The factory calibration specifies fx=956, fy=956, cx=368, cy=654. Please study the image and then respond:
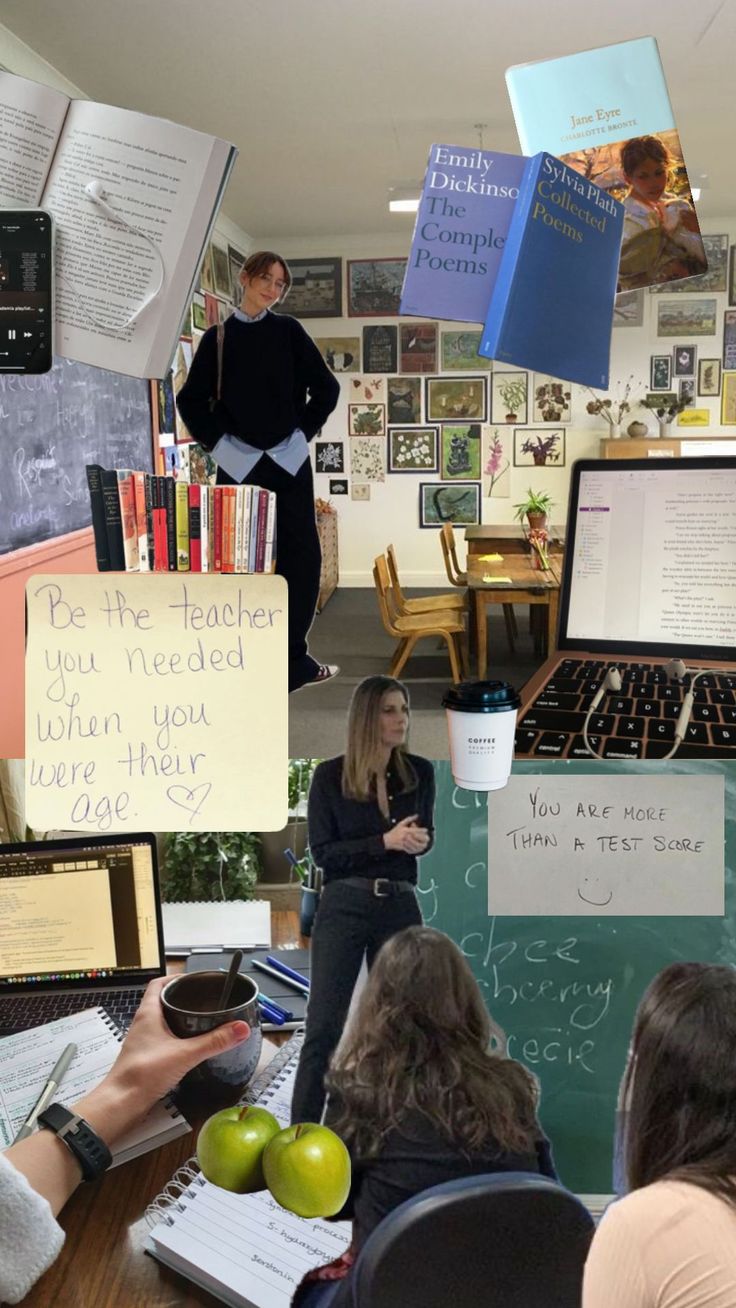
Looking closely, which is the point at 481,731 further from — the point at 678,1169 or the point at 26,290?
the point at 26,290

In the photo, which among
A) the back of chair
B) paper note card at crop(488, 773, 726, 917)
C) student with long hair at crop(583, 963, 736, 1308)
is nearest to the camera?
student with long hair at crop(583, 963, 736, 1308)

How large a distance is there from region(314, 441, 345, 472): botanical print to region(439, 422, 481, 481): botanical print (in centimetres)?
10

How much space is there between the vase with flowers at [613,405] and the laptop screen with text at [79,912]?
58cm

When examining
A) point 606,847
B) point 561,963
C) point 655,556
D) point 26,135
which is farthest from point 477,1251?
point 26,135

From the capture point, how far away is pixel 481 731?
0.82m

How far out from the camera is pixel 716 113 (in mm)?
716

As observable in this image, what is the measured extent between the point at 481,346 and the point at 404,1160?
0.67m

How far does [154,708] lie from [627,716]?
1.38 ft

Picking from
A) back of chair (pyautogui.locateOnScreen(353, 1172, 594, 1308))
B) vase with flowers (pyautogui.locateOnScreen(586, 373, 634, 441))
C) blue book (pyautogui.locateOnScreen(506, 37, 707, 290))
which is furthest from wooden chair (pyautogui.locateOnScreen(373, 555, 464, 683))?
back of chair (pyautogui.locateOnScreen(353, 1172, 594, 1308))

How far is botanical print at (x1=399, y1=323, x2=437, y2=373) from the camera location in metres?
0.78

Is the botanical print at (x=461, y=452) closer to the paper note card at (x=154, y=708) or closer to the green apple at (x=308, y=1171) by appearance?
the paper note card at (x=154, y=708)

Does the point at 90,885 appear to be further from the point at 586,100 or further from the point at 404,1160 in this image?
the point at 586,100

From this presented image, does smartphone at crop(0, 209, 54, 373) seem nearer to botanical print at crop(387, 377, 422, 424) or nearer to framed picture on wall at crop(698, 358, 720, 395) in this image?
botanical print at crop(387, 377, 422, 424)

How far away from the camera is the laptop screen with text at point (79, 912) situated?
95 cm
